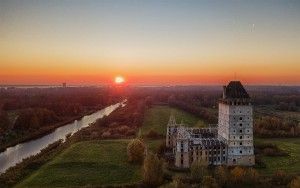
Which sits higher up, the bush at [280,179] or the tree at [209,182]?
the tree at [209,182]

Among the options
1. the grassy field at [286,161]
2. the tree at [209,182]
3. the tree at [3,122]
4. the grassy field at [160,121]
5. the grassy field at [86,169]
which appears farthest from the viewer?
the grassy field at [160,121]

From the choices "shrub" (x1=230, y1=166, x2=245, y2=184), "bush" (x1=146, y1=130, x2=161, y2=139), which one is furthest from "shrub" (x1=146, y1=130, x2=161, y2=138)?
"shrub" (x1=230, y1=166, x2=245, y2=184)

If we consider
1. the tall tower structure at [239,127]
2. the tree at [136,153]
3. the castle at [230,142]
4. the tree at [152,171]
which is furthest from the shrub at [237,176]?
the tree at [136,153]

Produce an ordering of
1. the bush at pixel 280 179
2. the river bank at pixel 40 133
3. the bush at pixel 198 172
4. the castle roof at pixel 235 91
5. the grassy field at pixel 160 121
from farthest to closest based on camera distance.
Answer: the grassy field at pixel 160 121, the river bank at pixel 40 133, the castle roof at pixel 235 91, the bush at pixel 280 179, the bush at pixel 198 172

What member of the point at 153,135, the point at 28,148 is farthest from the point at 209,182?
the point at 28,148

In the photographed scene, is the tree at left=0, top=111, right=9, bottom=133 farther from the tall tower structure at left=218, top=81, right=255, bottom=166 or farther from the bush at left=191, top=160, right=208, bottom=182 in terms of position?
the bush at left=191, top=160, right=208, bottom=182

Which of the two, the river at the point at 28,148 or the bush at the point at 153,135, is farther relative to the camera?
the bush at the point at 153,135

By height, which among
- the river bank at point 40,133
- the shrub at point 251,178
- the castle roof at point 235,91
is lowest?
the river bank at point 40,133

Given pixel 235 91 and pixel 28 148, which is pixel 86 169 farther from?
pixel 28 148

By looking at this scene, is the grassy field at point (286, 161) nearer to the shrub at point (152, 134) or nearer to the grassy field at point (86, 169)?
the grassy field at point (86, 169)
